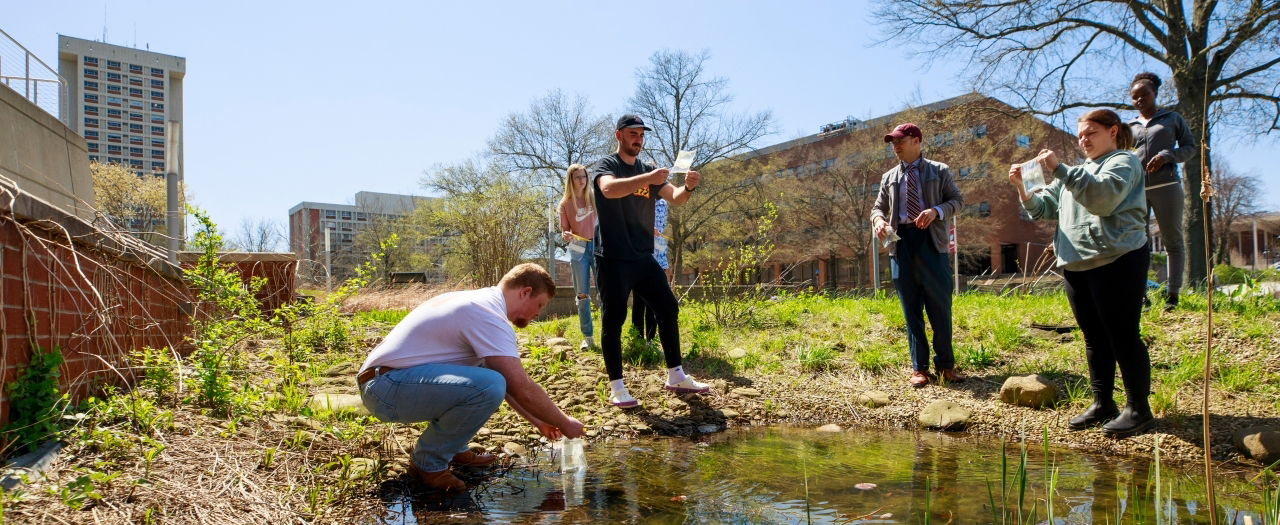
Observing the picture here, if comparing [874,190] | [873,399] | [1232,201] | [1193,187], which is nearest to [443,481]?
[873,399]

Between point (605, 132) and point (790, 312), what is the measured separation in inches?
983

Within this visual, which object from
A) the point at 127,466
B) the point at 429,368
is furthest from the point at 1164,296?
the point at 127,466

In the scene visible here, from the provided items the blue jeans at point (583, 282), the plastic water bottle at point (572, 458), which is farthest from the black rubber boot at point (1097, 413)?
the blue jeans at point (583, 282)

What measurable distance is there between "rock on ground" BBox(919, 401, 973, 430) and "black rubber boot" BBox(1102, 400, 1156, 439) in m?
0.73

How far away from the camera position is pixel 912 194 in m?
4.75

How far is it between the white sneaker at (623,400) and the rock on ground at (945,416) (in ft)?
5.66

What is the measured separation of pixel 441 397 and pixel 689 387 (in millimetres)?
2112

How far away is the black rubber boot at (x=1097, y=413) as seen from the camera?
3.72 m

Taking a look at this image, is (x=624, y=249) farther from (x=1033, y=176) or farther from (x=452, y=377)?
(x=1033, y=176)

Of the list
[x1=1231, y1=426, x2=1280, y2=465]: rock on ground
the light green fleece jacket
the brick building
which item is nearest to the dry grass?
the light green fleece jacket

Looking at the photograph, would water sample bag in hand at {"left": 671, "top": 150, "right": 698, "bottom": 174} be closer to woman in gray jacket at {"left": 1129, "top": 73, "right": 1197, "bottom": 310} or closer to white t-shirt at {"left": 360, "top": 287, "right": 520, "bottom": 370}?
white t-shirt at {"left": 360, "top": 287, "right": 520, "bottom": 370}

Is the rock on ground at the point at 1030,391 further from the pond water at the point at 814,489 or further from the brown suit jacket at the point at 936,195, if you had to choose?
the brown suit jacket at the point at 936,195

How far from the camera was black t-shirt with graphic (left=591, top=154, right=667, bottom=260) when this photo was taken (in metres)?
4.39

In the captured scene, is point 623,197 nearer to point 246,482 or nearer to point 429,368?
point 429,368
